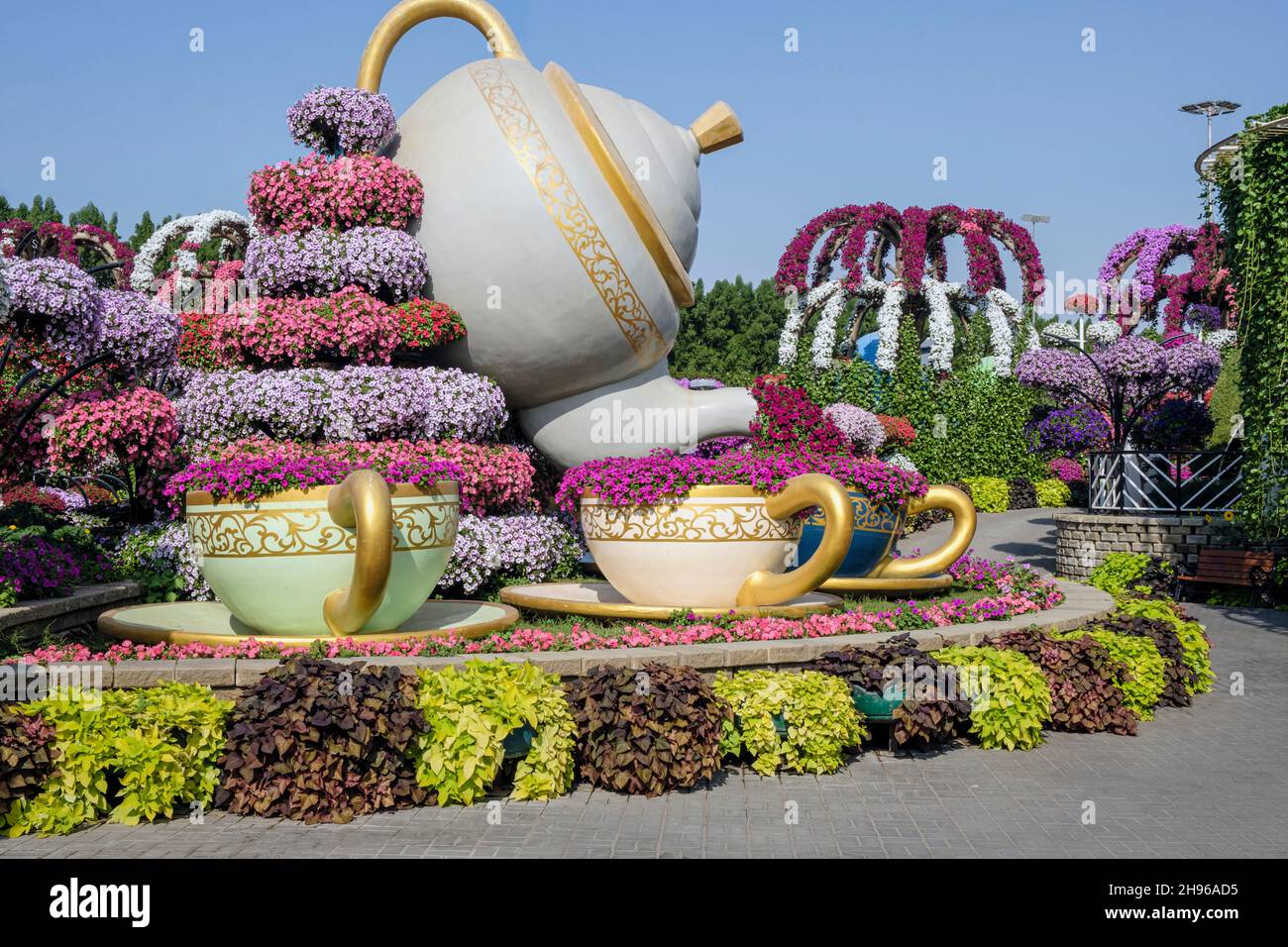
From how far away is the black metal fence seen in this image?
613 inches

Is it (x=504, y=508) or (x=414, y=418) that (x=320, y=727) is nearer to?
(x=414, y=418)

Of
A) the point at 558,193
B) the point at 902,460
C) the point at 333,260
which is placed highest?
the point at 558,193

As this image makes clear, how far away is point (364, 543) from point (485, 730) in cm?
116

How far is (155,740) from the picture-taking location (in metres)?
4.84

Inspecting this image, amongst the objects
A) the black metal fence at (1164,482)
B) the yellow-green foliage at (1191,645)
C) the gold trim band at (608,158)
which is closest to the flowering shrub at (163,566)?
the gold trim band at (608,158)

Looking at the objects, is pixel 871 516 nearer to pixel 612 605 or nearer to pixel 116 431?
pixel 612 605

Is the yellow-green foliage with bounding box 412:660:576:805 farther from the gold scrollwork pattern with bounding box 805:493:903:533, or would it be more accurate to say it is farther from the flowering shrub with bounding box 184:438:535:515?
the gold scrollwork pattern with bounding box 805:493:903:533

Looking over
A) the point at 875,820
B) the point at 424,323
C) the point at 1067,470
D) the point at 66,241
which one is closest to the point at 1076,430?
the point at 1067,470

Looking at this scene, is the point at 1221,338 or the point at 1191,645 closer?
the point at 1191,645

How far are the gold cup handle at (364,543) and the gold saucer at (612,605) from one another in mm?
1824

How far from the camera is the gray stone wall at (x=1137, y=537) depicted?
593 inches

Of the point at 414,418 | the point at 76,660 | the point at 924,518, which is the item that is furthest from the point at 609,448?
the point at 924,518

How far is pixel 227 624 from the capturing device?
22.5ft

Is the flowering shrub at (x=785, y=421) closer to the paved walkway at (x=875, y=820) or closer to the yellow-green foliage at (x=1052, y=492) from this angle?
the paved walkway at (x=875, y=820)
